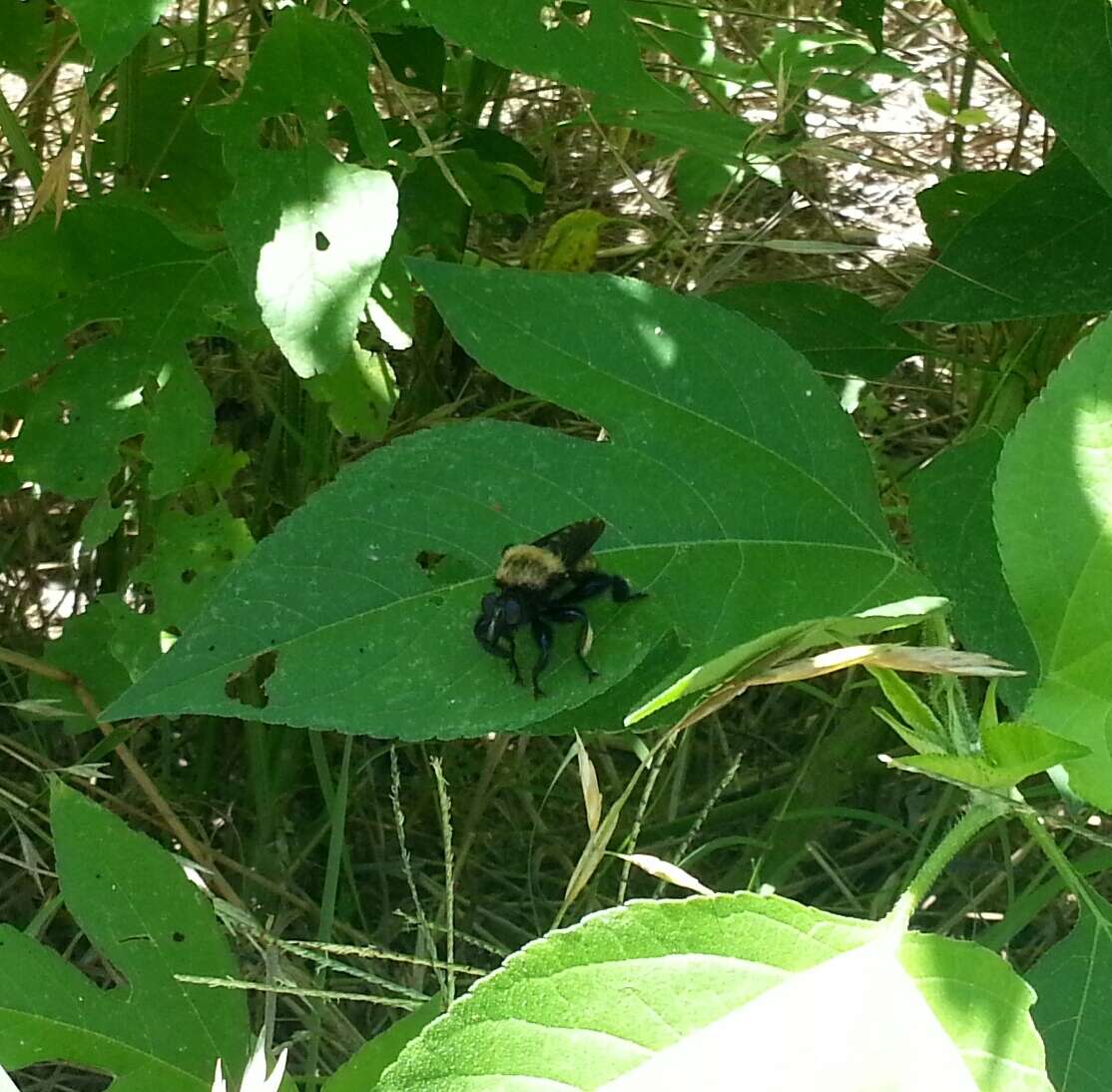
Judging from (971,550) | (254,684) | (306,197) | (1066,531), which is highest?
(306,197)

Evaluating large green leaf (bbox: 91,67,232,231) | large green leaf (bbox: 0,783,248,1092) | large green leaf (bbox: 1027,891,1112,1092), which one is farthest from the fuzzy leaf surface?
large green leaf (bbox: 1027,891,1112,1092)

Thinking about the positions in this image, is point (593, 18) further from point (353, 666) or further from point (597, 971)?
point (597, 971)

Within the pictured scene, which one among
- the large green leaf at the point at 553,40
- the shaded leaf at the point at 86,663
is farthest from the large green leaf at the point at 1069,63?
the shaded leaf at the point at 86,663

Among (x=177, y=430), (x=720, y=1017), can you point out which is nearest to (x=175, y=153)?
(x=177, y=430)

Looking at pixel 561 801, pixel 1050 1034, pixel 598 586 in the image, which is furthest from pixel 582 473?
pixel 561 801

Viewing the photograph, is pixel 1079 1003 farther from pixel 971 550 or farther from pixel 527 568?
pixel 527 568

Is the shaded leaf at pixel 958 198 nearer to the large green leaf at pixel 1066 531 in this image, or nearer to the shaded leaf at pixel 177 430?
the large green leaf at pixel 1066 531
